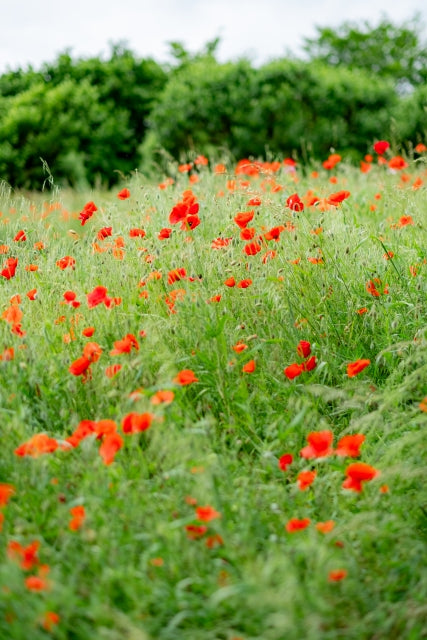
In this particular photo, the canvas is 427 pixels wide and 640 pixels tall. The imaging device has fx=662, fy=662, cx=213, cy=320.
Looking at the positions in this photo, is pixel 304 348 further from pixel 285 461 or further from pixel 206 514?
pixel 206 514

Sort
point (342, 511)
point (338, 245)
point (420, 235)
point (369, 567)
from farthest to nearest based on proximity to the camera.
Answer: point (420, 235), point (338, 245), point (342, 511), point (369, 567)

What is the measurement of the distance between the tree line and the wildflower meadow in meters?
4.34

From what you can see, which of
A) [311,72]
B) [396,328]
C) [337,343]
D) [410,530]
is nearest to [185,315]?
[337,343]

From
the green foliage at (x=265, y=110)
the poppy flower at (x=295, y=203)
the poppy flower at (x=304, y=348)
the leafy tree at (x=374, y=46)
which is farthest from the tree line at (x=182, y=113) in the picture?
the leafy tree at (x=374, y=46)

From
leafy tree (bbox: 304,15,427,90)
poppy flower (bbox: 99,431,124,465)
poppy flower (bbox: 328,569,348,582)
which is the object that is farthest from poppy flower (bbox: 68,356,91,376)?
leafy tree (bbox: 304,15,427,90)

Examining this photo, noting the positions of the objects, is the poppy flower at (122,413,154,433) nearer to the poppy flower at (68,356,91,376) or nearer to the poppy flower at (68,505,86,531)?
the poppy flower at (68,505,86,531)

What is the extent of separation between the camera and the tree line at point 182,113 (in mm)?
8398

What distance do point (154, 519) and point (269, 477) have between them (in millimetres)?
547

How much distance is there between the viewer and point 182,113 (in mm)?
8344

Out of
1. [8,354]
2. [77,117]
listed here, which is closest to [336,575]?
[8,354]

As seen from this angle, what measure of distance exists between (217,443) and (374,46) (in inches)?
863

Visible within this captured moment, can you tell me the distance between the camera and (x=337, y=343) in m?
2.69

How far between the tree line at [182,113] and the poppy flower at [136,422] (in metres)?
5.57

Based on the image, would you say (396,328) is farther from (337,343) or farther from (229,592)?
(229,592)
